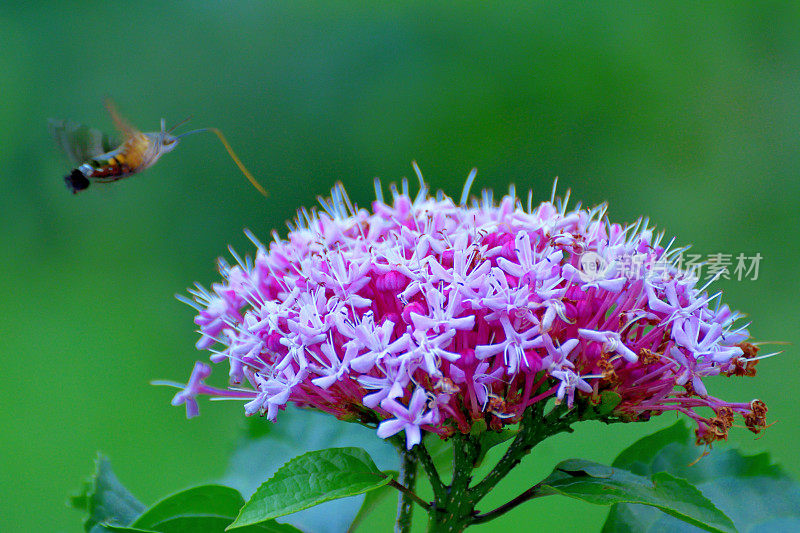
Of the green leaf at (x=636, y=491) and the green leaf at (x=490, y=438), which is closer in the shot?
the green leaf at (x=636, y=491)

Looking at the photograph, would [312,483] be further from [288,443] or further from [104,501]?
[288,443]

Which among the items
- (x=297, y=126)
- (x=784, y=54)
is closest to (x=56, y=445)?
(x=297, y=126)

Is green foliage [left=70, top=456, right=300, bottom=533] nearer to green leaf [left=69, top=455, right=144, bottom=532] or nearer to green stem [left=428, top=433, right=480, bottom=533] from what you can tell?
green leaf [left=69, top=455, right=144, bottom=532]

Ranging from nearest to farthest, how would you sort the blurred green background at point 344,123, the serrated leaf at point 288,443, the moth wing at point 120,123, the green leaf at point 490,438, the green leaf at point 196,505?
the green leaf at point 490,438 < the green leaf at point 196,505 < the serrated leaf at point 288,443 < the moth wing at point 120,123 < the blurred green background at point 344,123

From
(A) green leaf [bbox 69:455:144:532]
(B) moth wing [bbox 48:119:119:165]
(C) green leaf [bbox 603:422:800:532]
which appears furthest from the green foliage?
(B) moth wing [bbox 48:119:119:165]

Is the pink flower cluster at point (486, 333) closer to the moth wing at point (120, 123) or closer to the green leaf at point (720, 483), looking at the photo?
the green leaf at point (720, 483)

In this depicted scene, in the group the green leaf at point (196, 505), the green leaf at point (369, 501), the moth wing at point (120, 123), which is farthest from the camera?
A: the moth wing at point (120, 123)

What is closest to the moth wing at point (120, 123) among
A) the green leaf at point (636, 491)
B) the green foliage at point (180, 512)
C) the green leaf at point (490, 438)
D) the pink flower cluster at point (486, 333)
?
the pink flower cluster at point (486, 333)
